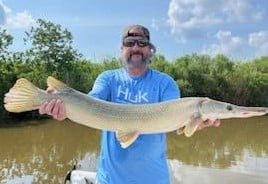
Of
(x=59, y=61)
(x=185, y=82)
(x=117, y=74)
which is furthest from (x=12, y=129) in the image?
(x=117, y=74)

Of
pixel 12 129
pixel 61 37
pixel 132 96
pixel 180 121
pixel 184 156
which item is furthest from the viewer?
pixel 61 37

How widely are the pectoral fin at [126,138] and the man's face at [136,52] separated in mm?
436

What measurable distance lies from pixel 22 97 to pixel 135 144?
684 millimetres

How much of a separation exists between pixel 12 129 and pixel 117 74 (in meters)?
17.0

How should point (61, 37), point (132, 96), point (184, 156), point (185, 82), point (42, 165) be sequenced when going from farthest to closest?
point (185, 82) → point (61, 37) → point (184, 156) → point (42, 165) → point (132, 96)

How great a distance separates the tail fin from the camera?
260 centimetres

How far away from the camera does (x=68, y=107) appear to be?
104 inches

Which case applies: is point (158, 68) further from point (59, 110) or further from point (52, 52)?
point (59, 110)

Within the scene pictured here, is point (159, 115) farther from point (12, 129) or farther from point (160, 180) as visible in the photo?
point (12, 129)

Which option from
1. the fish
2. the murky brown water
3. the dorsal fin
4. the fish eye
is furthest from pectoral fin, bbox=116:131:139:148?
the murky brown water

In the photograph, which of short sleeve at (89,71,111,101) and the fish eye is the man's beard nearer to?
short sleeve at (89,71,111,101)

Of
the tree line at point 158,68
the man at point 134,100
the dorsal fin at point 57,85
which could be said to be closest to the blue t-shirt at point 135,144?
the man at point 134,100

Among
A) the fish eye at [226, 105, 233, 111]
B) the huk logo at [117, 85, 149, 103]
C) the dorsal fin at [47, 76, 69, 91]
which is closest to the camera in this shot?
the fish eye at [226, 105, 233, 111]

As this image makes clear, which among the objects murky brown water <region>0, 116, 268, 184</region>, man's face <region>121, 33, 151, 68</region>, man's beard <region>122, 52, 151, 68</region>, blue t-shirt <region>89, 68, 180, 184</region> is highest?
man's face <region>121, 33, 151, 68</region>
